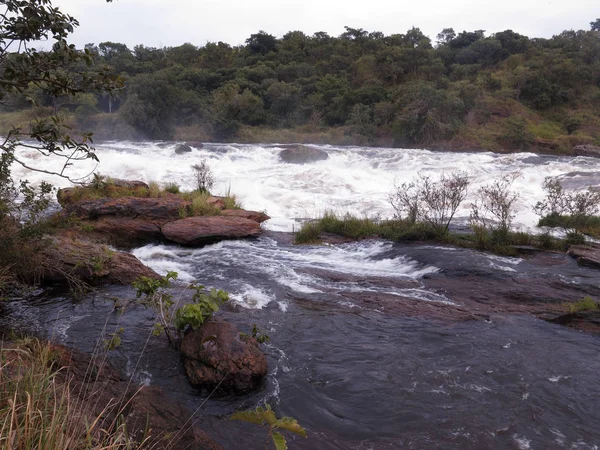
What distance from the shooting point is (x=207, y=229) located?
11.2m

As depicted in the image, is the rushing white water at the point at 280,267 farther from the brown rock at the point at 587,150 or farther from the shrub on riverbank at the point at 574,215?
the brown rock at the point at 587,150

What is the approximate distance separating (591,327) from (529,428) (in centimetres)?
302

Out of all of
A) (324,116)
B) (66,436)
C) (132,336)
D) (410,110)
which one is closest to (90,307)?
(132,336)

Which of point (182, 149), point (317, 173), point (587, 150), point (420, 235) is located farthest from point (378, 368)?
point (587, 150)

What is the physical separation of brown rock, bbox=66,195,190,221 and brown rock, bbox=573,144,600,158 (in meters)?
28.2

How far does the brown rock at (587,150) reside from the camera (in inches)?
1167

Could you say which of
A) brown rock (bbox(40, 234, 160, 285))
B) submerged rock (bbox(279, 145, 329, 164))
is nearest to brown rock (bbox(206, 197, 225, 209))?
brown rock (bbox(40, 234, 160, 285))

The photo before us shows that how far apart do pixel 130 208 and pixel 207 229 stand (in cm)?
203

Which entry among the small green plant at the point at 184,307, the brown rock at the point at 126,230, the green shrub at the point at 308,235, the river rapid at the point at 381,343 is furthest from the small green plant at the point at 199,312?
the green shrub at the point at 308,235

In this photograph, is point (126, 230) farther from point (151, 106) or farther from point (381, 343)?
point (151, 106)

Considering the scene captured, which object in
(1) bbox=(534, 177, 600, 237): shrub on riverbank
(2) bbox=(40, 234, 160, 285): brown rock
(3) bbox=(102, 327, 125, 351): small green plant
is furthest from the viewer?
(1) bbox=(534, 177, 600, 237): shrub on riverbank

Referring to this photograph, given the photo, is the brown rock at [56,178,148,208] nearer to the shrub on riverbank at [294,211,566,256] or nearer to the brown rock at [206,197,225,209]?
the brown rock at [206,197,225,209]

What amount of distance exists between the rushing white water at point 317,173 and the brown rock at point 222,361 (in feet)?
28.8

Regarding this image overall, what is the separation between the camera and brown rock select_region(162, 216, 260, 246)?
10.9 meters
